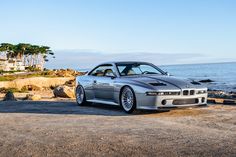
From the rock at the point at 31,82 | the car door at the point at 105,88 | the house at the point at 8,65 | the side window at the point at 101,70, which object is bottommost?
the rock at the point at 31,82

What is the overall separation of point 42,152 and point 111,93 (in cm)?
517

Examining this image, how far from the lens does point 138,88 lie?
941cm

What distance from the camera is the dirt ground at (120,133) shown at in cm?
542

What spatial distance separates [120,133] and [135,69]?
415 cm

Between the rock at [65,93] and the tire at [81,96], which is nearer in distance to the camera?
the tire at [81,96]

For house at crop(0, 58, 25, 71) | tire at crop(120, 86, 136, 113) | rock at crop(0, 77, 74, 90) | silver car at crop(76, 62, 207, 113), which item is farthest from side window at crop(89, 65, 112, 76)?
house at crop(0, 58, 25, 71)

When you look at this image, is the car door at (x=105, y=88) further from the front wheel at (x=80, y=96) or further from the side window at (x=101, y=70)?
the front wheel at (x=80, y=96)

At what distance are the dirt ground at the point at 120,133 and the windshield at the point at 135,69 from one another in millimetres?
1216

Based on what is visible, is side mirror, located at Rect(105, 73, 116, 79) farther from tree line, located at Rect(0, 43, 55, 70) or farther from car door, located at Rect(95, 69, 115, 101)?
tree line, located at Rect(0, 43, 55, 70)

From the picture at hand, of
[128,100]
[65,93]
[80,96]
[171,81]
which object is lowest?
[65,93]

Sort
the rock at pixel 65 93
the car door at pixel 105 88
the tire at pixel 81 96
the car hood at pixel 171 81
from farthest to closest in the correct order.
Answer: the rock at pixel 65 93 → the tire at pixel 81 96 → the car door at pixel 105 88 → the car hood at pixel 171 81

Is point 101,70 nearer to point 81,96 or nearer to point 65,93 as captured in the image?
point 81,96

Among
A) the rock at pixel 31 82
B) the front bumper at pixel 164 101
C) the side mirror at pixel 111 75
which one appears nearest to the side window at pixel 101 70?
the side mirror at pixel 111 75

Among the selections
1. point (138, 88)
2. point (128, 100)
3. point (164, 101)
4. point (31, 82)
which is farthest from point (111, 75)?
point (31, 82)
